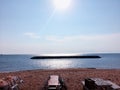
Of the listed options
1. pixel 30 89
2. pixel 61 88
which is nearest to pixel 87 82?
pixel 61 88

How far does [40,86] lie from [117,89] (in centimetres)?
808

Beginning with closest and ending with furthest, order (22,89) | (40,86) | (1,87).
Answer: (1,87), (22,89), (40,86)

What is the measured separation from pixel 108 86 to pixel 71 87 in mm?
6005

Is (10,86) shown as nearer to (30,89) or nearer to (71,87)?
(30,89)

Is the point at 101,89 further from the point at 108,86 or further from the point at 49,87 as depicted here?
the point at 49,87

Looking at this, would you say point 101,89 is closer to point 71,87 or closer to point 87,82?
point 87,82

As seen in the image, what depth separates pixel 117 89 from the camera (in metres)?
15.1

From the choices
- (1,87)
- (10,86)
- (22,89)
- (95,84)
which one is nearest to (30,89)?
(22,89)

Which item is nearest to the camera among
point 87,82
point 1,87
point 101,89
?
point 101,89

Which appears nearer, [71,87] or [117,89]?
[117,89]

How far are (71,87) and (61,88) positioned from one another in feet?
9.15

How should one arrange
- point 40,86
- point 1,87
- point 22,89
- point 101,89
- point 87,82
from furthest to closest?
point 40,86, point 22,89, point 87,82, point 1,87, point 101,89

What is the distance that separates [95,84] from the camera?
15258mm

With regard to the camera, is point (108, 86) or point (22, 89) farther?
point (22, 89)
